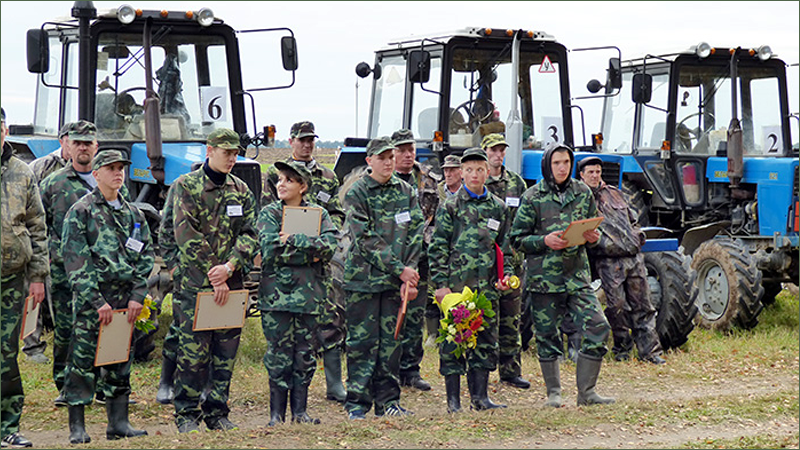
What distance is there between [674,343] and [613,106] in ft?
14.8

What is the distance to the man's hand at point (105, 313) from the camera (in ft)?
20.5

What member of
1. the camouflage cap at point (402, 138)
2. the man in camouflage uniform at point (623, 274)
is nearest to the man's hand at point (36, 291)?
the camouflage cap at point (402, 138)

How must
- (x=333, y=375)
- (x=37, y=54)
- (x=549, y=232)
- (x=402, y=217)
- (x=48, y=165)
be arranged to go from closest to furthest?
(x=402, y=217)
(x=549, y=232)
(x=333, y=375)
(x=48, y=165)
(x=37, y=54)

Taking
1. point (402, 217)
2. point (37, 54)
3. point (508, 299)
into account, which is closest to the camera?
point (402, 217)

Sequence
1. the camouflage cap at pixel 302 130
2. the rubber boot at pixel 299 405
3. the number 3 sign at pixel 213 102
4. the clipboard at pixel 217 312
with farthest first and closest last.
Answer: the number 3 sign at pixel 213 102
the camouflage cap at pixel 302 130
the rubber boot at pixel 299 405
the clipboard at pixel 217 312

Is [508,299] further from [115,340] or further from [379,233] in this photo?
[115,340]

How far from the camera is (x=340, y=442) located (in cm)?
611

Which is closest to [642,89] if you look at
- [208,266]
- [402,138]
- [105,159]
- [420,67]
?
[420,67]

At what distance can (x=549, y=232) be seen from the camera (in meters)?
7.58

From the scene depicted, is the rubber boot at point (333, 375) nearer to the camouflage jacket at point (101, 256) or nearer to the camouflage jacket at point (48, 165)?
the camouflage jacket at point (101, 256)

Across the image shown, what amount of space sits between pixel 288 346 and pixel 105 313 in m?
1.19

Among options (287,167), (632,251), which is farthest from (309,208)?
(632,251)

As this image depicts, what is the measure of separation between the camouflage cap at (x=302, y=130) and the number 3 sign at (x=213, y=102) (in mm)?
1787

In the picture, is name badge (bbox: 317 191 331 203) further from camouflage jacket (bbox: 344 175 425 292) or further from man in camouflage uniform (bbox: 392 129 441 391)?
camouflage jacket (bbox: 344 175 425 292)
